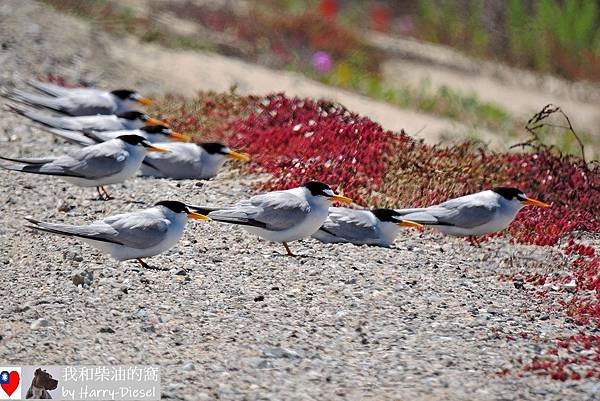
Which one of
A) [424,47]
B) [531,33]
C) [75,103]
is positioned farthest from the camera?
[424,47]

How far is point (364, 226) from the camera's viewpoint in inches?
308

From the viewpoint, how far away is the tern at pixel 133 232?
7.06 m

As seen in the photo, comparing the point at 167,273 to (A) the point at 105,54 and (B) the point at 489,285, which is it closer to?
(B) the point at 489,285

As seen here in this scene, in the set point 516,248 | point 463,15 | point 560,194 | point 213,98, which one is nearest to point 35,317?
point 516,248

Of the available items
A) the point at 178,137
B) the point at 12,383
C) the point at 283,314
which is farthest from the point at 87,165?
the point at 12,383

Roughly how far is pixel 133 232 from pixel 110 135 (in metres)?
2.87

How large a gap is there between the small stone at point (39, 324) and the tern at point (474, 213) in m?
2.80

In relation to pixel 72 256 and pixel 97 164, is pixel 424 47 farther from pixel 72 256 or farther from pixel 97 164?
pixel 72 256

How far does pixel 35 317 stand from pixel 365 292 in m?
1.92

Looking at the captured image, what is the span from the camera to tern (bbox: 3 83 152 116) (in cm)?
1102

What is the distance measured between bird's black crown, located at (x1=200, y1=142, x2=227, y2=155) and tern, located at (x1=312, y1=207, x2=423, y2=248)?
1652 mm

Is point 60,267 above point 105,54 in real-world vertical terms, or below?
below

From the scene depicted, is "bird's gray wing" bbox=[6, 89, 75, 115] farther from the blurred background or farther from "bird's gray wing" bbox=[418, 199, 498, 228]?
"bird's gray wing" bbox=[418, 199, 498, 228]

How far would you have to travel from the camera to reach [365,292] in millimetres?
6902
